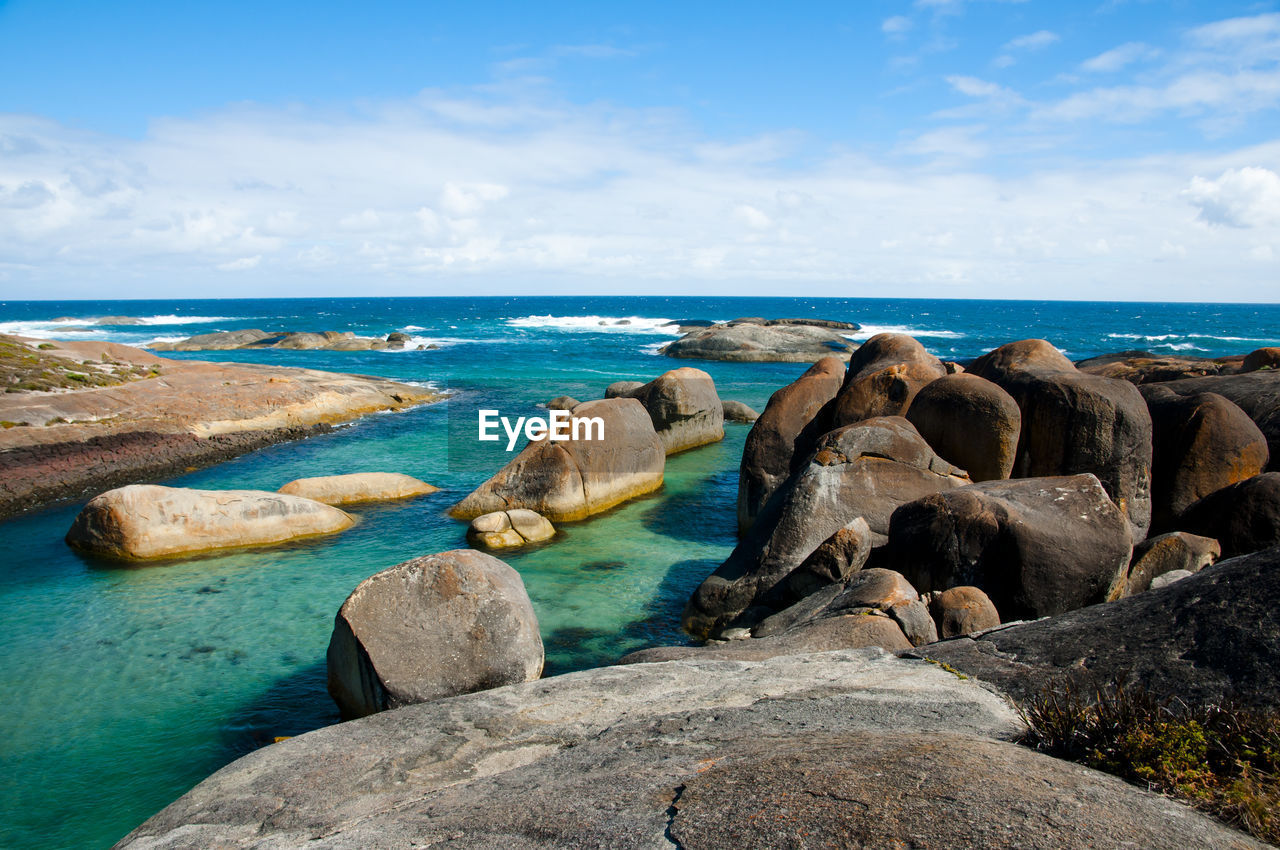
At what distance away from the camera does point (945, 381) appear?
14125 mm

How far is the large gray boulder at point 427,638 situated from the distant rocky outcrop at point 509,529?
7030 mm

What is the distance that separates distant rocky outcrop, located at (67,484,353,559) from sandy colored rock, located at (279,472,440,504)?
66.7 inches

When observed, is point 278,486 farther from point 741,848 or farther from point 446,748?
point 741,848

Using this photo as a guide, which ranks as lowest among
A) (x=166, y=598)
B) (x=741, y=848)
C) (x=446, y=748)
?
(x=166, y=598)

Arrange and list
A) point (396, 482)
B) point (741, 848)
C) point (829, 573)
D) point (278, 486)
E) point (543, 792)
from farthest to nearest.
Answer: point (278, 486)
point (396, 482)
point (829, 573)
point (543, 792)
point (741, 848)

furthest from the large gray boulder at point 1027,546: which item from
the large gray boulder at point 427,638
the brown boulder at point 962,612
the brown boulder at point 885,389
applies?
the large gray boulder at point 427,638

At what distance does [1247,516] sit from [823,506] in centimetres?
588

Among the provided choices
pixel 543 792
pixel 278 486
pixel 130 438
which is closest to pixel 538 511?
pixel 278 486

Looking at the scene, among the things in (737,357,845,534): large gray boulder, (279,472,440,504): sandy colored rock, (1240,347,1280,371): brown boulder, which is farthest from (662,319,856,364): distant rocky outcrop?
(279,472,440,504): sandy colored rock

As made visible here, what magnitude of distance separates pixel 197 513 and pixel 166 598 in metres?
2.91

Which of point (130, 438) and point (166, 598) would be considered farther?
point (130, 438)

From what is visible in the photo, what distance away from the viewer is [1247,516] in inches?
425

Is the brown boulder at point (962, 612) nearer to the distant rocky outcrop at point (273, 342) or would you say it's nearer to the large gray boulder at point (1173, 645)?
the large gray boulder at point (1173, 645)

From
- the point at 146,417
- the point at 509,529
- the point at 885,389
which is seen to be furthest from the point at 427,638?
the point at 146,417
